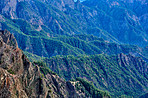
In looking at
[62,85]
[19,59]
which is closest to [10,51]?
[19,59]

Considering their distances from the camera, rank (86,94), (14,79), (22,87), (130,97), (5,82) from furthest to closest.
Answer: (130,97)
(86,94)
(22,87)
(14,79)
(5,82)

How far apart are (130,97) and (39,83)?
145 metres

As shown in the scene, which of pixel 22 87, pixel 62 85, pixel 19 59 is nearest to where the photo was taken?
pixel 22 87

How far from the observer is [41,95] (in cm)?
5503

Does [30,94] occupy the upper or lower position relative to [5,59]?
lower

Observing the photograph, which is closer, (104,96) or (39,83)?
(39,83)

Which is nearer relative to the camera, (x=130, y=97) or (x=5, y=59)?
(x=5, y=59)

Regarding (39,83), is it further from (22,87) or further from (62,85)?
(62,85)

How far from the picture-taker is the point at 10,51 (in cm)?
5550

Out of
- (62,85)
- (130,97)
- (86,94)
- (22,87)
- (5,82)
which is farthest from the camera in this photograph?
(130,97)

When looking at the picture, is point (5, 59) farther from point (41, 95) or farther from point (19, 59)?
point (41, 95)

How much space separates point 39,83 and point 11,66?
6398 millimetres

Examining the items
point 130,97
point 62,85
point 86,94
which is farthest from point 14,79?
point 130,97

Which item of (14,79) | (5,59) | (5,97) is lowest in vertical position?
(5,97)
